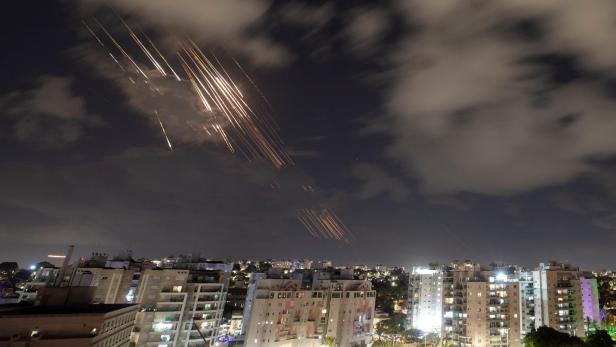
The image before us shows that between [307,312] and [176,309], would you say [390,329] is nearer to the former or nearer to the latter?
[307,312]

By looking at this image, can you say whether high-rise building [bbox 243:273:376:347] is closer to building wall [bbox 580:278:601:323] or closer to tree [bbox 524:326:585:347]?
tree [bbox 524:326:585:347]

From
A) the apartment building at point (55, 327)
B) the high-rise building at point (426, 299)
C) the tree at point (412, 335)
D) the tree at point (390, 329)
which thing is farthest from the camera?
the high-rise building at point (426, 299)

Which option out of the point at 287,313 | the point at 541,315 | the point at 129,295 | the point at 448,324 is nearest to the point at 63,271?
the point at 129,295

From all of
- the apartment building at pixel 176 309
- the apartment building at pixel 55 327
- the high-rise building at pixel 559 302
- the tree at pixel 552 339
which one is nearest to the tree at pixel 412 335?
the high-rise building at pixel 559 302

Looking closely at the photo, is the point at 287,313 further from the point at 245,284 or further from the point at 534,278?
the point at 534,278

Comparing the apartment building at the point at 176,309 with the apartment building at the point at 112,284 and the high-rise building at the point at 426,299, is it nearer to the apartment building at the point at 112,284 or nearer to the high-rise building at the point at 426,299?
the apartment building at the point at 112,284

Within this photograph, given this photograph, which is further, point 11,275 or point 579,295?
point 11,275

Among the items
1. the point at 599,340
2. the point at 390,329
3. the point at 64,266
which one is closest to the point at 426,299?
the point at 390,329
